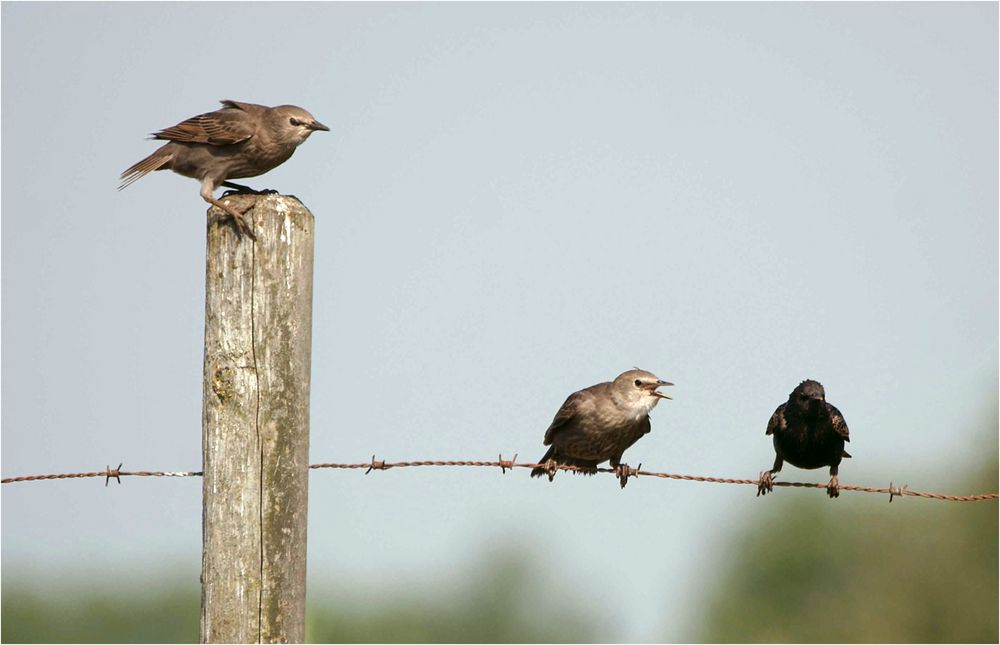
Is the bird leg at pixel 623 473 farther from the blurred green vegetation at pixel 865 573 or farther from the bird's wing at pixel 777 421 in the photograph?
the blurred green vegetation at pixel 865 573

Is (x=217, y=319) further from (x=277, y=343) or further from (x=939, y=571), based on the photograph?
(x=939, y=571)

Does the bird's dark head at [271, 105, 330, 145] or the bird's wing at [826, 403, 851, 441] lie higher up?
the bird's dark head at [271, 105, 330, 145]

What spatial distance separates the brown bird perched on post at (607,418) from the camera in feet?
39.1

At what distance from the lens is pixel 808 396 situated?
36.6 feet

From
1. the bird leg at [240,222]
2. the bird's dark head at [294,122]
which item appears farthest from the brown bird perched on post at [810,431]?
the bird leg at [240,222]

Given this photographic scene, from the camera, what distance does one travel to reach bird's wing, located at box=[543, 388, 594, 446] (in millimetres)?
12016

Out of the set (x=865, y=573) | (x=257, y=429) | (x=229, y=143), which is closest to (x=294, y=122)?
(x=229, y=143)

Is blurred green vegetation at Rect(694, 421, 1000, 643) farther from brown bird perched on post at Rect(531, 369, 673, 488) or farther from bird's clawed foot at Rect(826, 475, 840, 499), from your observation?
bird's clawed foot at Rect(826, 475, 840, 499)

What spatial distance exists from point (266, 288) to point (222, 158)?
12.9 feet

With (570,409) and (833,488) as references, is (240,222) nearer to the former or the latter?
(833,488)

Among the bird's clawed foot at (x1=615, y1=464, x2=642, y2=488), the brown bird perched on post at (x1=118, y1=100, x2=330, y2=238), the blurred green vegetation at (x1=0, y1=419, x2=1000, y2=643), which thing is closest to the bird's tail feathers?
the brown bird perched on post at (x1=118, y1=100, x2=330, y2=238)

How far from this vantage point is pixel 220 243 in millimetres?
7113

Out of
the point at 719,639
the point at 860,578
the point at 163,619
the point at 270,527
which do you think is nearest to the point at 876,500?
the point at 860,578

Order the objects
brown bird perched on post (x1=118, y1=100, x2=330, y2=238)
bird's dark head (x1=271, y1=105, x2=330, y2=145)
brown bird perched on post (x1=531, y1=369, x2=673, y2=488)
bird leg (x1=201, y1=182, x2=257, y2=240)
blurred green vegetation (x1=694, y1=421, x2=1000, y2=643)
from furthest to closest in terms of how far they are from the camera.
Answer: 1. blurred green vegetation (x1=694, y1=421, x2=1000, y2=643)
2. brown bird perched on post (x1=531, y1=369, x2=673, y2=488)
3. bird's dark head (x1=271, y1=105, x2=330, y2=145)
4. brown bird perched on post (x1=118, y1=100, x2=330, y2=238)
5. bird leg (x1=201, y1=182, x2=257, y2=240)
